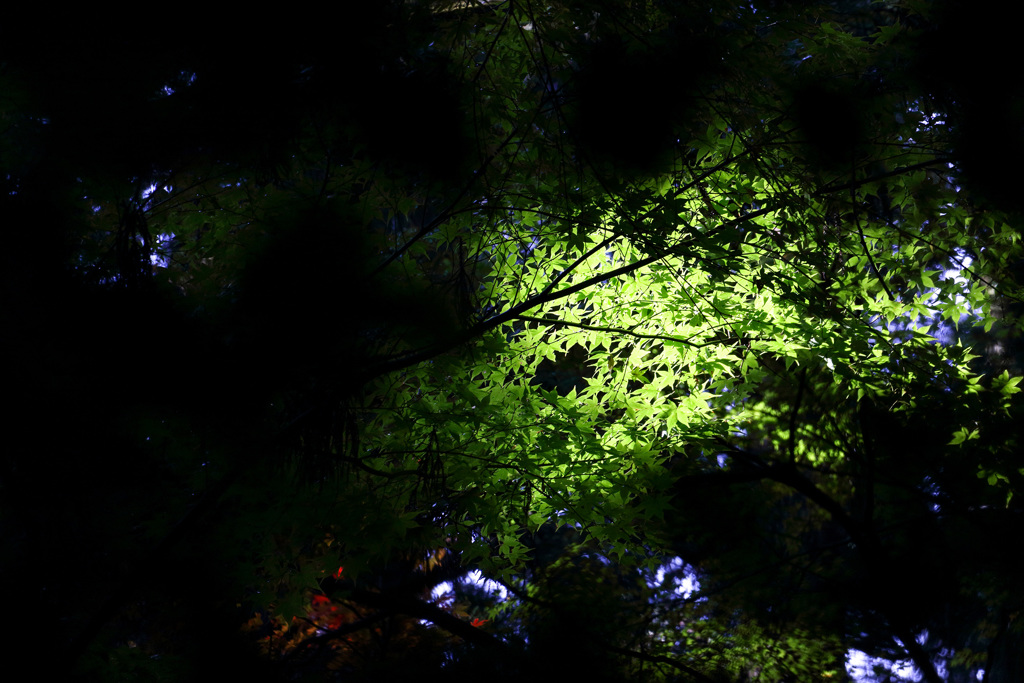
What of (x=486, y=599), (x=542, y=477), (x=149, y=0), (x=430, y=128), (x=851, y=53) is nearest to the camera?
(x=149, y=0)

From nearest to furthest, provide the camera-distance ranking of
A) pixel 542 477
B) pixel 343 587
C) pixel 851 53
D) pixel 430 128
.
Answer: pixel 430 128, pixel 851 53, pixel 542 477, pixel 343 587

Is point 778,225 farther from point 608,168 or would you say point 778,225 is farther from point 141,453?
point 141,453

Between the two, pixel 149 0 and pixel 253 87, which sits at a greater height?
pixel 149 0

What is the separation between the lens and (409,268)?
2291 mm

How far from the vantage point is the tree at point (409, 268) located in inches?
73.6

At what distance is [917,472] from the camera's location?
4312 mm

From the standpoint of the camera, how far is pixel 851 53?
2223 millimetres

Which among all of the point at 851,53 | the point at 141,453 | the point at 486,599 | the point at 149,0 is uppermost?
the point at 851,53

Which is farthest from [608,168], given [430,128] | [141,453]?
[141,453]

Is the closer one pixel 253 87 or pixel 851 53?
pixel 253 87

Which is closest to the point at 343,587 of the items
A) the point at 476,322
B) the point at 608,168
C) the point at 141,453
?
the point at 141,453

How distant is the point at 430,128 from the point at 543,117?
0.45m

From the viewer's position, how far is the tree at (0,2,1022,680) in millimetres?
1870

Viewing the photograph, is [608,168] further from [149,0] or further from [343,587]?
[343,587]
